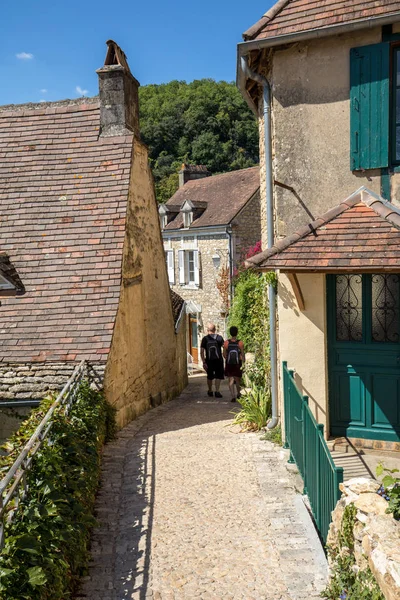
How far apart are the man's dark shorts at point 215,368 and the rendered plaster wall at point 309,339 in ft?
15.5

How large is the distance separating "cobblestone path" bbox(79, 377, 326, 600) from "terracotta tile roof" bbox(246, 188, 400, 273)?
2534 mm

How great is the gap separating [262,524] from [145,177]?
822 centimetres

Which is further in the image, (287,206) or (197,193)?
(197,193)

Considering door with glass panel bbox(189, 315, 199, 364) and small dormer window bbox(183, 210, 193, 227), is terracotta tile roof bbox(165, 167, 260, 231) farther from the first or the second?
door with glass panel bbox(189, 315, 199, 364)

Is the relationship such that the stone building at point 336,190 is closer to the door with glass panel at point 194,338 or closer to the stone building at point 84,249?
the stone building at point 84,249

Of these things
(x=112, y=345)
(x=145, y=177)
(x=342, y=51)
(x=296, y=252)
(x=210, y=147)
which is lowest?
(x=112, y=345)

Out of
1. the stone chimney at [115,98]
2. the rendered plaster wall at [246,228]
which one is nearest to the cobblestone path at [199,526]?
the stone chimney at [115,98]

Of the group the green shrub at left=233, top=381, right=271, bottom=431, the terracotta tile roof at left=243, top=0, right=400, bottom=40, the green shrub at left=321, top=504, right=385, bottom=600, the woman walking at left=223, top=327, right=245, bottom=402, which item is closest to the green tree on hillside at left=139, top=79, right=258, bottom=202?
the woman walking at left=223, top=327, right=245, bottom=402

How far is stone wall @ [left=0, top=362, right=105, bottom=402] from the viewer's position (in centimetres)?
838

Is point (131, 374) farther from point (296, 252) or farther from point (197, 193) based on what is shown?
point (197, 193)

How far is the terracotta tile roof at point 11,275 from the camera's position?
380 inches

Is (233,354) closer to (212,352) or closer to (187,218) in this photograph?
(212,352)

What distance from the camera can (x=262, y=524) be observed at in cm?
559

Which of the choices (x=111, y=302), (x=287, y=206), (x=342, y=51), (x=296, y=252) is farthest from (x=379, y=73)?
(x=111, y=302)
